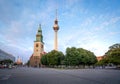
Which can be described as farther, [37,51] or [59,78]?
[37,51]

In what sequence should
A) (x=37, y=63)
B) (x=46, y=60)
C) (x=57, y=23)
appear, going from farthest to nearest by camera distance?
1. (x=37, y=63)
2. (x=57, y=23)
3. (x=46, y=60)

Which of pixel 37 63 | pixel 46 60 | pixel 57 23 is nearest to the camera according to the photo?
pixel 46 60

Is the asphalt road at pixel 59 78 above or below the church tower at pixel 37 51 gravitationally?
below

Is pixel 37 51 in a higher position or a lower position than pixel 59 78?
higher

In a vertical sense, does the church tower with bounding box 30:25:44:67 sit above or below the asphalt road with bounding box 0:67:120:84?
above

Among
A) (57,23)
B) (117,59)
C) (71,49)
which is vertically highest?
(57,23)

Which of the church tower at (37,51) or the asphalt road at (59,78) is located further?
the church tower at (37,51)

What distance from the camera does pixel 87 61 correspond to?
93938 millimetres

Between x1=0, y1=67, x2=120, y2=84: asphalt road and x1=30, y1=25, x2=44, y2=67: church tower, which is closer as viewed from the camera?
x1=0, y1=67, x2=120, y2=84: asphalt road

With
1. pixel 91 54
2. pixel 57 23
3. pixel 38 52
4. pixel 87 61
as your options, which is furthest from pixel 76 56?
pixel 38 52

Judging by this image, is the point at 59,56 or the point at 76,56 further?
the point at 59,56

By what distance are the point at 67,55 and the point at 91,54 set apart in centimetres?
1872

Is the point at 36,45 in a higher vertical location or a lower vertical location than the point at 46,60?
higher

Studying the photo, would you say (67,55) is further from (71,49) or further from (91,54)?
(91,54)
